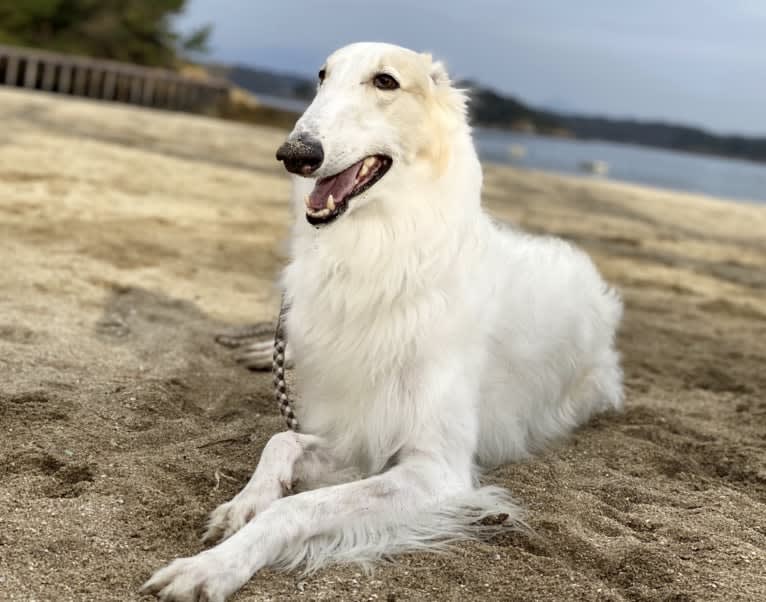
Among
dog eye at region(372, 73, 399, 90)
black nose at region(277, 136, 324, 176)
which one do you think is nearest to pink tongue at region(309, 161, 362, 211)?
black nose at region(277, 136, 324, 176)

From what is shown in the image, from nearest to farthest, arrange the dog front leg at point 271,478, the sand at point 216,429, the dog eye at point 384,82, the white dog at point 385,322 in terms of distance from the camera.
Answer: the sand at point 216,429 < the dog front leg at point 271,478 < the white dog at point 385,322 < the dog eye at point 384,82

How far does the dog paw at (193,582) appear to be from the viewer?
7.60 ft

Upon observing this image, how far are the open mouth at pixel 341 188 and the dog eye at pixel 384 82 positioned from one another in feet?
0.93

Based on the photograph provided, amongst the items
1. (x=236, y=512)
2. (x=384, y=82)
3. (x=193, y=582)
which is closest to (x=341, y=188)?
(x=384, y=82)

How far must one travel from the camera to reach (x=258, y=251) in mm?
7492

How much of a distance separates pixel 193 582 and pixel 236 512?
1.36 ft

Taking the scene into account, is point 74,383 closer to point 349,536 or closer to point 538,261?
point 349,536

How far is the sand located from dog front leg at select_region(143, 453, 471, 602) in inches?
2.8

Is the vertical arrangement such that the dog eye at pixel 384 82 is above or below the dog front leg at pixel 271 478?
above

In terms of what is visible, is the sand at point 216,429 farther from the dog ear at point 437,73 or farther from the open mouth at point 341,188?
the dog ear at point 437,73

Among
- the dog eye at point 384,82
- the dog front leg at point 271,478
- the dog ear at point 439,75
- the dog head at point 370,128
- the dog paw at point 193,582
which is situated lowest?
the dog paw at point 193,582

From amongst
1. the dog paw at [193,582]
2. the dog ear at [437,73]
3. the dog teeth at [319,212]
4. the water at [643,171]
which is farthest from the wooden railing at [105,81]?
the dog paw at [193,582]

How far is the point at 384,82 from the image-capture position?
3.21 m

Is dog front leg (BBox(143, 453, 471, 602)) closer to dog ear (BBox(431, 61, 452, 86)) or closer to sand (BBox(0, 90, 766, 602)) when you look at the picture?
sand (BBox(0, 90, 766, 602))
